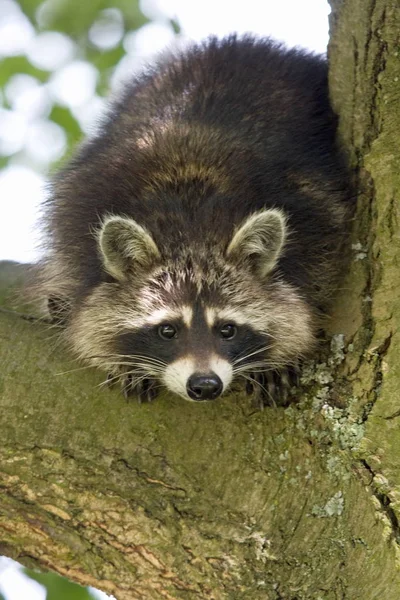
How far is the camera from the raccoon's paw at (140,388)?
348cm

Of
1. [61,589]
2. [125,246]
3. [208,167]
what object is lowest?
[61,589]

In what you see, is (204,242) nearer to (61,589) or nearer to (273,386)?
(273,386)

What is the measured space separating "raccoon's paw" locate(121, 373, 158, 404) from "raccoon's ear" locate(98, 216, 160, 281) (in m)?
0.57

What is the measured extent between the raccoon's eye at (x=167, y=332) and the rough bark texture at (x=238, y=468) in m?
0.47

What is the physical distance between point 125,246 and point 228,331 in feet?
2.03

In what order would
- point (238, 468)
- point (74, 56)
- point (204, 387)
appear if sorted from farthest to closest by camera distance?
1. point (74, 56)
2. point (204, 387)
3. point (238, 468)

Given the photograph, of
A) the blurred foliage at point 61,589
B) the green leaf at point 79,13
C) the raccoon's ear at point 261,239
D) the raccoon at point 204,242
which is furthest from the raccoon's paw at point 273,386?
the green leaf at point 79,13

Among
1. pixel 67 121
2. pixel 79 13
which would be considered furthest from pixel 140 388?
pixel 67 121

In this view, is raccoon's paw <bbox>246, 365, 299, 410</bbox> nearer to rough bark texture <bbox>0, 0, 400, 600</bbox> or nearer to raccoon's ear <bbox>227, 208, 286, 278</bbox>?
rough bark texture <bbox>0, 0, 400, 600</bbox>

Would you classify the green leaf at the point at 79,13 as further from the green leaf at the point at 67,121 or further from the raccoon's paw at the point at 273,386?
the raccoon's paw at the point at 273,386

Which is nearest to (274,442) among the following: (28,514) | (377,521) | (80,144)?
(377,521)

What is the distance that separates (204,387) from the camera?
3.39 meters

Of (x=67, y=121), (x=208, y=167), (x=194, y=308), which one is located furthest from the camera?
(x=67, y=121)

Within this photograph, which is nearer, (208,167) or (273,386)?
(273,386)
